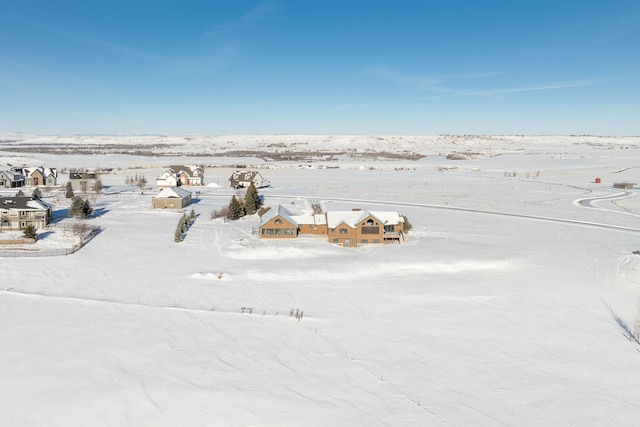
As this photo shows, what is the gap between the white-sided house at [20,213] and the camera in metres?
42.5

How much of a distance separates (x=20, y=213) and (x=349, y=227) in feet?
106

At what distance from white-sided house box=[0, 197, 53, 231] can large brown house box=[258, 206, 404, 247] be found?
72.2 feet

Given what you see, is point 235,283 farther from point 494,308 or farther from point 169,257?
point 494,308

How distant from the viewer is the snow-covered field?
53.8 ft

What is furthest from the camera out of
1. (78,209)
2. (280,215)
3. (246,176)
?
(246,176)

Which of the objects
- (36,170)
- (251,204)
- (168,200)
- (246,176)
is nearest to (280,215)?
(251,204)

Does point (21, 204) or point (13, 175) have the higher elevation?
point (13, 175)

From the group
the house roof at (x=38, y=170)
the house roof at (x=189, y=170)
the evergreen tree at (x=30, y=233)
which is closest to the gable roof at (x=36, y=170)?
the house roof at (x=38, y=170)

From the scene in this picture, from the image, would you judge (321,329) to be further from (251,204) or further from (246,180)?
(246,180)

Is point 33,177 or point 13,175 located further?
point 33,177

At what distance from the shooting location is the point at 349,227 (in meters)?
41.0

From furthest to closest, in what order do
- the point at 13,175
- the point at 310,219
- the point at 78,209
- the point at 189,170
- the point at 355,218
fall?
the point at 189,170 → the point at 13,175 → the point at 78,209 → the point at 310,219 → the point at 355,218

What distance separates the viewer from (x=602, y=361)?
20.3 meters

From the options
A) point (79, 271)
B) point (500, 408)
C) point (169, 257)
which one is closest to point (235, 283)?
point (169, 257)
